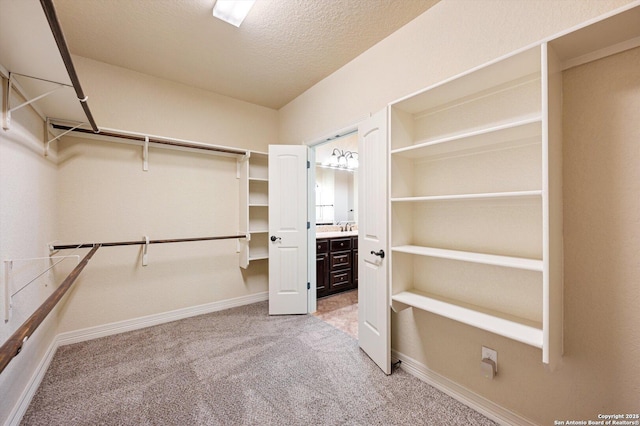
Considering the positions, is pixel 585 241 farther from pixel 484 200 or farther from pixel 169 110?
pixel 169 110

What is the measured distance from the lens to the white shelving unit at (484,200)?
1242 millimetres

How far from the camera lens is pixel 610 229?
4.08 ft

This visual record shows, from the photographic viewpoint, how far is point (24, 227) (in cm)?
172

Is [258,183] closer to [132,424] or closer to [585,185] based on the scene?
[132,424]

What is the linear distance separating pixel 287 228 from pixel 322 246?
2.64ft

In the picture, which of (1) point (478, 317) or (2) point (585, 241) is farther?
(1) point (478, 317)

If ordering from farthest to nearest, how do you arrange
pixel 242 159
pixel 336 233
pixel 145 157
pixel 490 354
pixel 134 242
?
→ 1. pixel 336 233
2. pixel 242 159
3. pixel 145 157
4. pixel 134 242
5. pixel 490 354

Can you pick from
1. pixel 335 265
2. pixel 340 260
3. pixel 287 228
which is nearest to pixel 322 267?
pixel 335 265

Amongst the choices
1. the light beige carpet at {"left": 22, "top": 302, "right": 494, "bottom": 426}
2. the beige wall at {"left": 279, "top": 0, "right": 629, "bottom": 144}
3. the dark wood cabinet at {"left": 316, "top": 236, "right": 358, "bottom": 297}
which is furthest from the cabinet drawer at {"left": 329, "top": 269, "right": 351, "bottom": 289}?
the beige wall at {"left": 279, "top": 0, "right": 629, "bottom": 144}

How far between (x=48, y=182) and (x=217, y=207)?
155 cm

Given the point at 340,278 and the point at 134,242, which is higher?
the point at 134,242

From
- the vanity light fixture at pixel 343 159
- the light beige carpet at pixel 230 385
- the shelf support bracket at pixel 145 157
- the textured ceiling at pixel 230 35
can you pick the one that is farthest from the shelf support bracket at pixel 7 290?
the vanity light fixture at pixel 343 159

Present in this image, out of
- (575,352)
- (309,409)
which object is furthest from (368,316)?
(575,352)

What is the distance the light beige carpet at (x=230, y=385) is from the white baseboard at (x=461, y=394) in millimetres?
44
